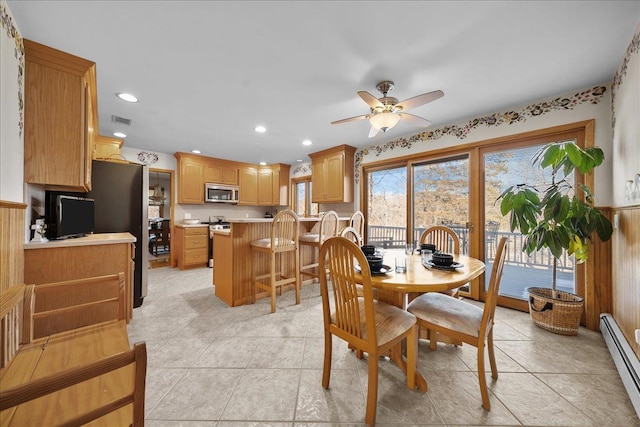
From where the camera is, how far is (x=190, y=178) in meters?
4.80

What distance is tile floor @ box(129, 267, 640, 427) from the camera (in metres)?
1.30

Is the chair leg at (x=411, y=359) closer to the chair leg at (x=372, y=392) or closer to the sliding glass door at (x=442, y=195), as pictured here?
the chair leg at (x=372, y=392)

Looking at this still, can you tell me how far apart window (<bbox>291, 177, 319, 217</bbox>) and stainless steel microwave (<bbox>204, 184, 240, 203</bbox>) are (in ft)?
4.32

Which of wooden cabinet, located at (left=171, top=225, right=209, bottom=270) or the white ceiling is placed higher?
the white ceiling

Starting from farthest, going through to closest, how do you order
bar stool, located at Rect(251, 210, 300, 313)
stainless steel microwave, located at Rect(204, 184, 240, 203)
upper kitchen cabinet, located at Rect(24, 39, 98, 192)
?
stainless steel microwave, located at Rect(204, 184, 240, 203) < bar stool, located at Rect(251, 210, 300, 313) < upper kitchen cabinet, located at Rect(24, 39, 98, 192)

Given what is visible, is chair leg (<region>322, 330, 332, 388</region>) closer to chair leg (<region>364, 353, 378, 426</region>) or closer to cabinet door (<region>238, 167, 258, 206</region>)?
chair leg (<region>364, 353, 378, 426</region>)

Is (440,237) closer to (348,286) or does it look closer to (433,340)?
(433,340)

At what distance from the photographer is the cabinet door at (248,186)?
5551 mm

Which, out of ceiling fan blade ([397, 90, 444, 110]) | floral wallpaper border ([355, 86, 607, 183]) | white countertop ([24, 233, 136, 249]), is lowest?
white countertop ([24, 233, 136, 249])

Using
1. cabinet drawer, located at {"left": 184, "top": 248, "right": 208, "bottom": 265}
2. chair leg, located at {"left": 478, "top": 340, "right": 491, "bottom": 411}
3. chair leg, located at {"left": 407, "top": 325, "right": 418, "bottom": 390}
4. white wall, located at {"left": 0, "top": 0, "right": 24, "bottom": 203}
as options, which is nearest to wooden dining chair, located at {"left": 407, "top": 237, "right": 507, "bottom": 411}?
chair leg, located at {"left": 478, "top": 340, "right": 491, "bottom": 411}

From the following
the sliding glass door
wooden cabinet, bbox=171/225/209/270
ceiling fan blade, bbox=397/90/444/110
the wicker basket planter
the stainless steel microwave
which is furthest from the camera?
the stainless steel microwave

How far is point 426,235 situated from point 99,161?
3729 mm

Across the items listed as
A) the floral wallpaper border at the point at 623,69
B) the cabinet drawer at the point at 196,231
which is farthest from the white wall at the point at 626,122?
the cabinet drawer at the point at 196,231

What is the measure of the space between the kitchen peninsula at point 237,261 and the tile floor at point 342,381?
47cm
